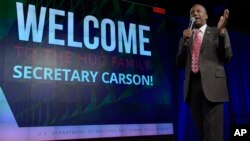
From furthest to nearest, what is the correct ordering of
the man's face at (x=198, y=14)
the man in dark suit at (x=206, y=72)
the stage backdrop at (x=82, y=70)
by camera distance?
the stage backdrop at (x=82, y=70), the man's face at (x=198, y=14), the man in dark suit at (x=206, y=72)

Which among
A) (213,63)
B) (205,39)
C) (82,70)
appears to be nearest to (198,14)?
(205,39)

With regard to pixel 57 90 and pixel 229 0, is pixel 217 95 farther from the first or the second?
pixel 229 0

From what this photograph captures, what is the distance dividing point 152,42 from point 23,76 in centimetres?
157

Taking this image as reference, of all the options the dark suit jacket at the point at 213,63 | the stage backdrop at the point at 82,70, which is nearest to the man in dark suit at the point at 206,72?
the dark suit jacket at the point at 213,63

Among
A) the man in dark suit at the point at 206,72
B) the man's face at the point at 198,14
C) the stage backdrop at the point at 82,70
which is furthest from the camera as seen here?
the stage backdrop at the point at 82,70

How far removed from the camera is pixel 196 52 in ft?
4.62

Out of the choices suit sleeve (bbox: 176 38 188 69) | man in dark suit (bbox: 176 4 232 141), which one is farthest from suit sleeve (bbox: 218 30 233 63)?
suit sleeve (bbox: 176 38 188 69)

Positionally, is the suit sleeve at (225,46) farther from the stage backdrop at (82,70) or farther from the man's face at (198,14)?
the stage backdrop at (82,70)

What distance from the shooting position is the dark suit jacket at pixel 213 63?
1.31 metres

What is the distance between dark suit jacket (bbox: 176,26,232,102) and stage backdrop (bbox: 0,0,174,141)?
2021 mm

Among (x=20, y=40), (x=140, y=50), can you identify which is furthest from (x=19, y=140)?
(x=140, y=50)

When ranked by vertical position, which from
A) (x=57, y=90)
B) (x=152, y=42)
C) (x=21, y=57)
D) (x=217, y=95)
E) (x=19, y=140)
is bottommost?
(x=19, y=140)

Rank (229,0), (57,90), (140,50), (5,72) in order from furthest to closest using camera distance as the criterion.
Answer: (229,0), (140,50), (57,90), (5,72)

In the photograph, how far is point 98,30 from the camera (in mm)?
3516
